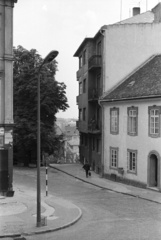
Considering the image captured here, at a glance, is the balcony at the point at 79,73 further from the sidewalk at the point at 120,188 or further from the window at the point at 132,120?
the window at the point at 132,120

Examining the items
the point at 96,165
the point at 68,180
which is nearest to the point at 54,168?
the point at 96,165

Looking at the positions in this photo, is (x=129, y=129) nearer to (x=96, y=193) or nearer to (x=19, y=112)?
(x=96, y=193)

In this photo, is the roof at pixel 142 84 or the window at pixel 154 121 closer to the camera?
the window at pixel 154 121

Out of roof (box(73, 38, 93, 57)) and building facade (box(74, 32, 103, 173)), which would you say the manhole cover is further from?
roof (box(73, 38, 93, 57))

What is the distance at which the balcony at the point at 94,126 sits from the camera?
31.0m

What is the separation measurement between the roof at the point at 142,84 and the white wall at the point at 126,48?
66 cm

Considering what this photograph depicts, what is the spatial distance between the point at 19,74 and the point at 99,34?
10560 millimetres

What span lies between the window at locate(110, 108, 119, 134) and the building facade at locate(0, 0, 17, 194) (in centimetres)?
986

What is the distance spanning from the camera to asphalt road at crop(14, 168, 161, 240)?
1309 cm

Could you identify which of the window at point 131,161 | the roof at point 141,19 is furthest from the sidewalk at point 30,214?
the roof at point 141,19

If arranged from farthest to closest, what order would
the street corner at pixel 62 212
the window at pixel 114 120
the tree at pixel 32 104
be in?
the tree at pixel 32 104 < the window at pixel 114 120 < the street corner at pixel 62 212

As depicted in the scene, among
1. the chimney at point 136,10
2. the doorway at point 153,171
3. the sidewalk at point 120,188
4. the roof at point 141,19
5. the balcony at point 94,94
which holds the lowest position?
the sidewalk at point 120,188

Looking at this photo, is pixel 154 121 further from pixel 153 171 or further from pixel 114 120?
pixel 114 120

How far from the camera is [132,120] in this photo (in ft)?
85.9
